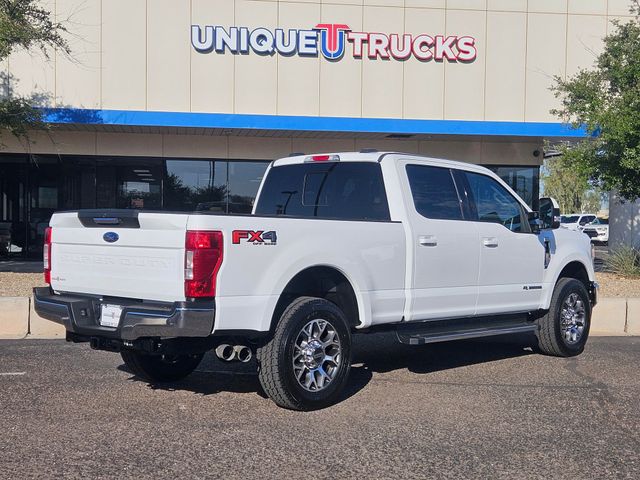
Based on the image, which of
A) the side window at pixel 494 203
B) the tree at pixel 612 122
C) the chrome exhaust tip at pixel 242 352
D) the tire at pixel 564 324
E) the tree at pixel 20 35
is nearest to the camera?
the chrome exhaust tip at pixel 242 352

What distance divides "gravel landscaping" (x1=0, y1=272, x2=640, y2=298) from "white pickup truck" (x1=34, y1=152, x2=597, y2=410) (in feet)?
16.2

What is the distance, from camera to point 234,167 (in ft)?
65.5

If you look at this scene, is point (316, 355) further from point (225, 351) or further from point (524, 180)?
point (524, 180)

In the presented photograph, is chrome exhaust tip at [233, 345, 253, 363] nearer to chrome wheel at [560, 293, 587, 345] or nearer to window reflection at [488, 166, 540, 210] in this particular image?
chrome wheel at [560, 293, 587, 345]

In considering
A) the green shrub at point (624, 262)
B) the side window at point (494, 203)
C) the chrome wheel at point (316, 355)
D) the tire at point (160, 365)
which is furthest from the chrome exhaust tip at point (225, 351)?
the green shrub at point (624, 262)

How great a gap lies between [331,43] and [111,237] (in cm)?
1424

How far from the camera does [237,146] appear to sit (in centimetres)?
1988

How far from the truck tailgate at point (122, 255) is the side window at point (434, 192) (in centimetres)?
259

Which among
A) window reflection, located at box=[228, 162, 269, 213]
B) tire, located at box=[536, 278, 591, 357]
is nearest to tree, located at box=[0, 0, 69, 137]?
window reflection, located at box=[228, 162, 269, 213]

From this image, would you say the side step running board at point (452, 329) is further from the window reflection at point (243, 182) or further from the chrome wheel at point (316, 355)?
the window reflection at point (243, 182)

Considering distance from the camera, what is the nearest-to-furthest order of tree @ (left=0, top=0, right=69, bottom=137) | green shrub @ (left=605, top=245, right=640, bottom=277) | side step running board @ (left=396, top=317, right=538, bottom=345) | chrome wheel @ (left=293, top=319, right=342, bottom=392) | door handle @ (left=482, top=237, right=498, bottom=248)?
chrome wheel @ (left=293, top=319, right=342, bottom=392)
side step running board @ (left=396, top=317, right=538, bottom=345)
door handle @ (left=482, top=237, right=498, bottom=248)
tree @ (left=0, top=0, right=69, bottom=137)
green shrub @ (left=605, top=245, right=640, bottom=277)

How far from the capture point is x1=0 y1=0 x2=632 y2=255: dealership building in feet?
60.6

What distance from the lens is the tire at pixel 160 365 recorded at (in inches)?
275

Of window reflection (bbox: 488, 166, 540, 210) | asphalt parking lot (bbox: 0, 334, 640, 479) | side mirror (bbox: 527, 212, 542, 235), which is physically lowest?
asphalt parking lot (bbox: 0, 334, 640, 479)
